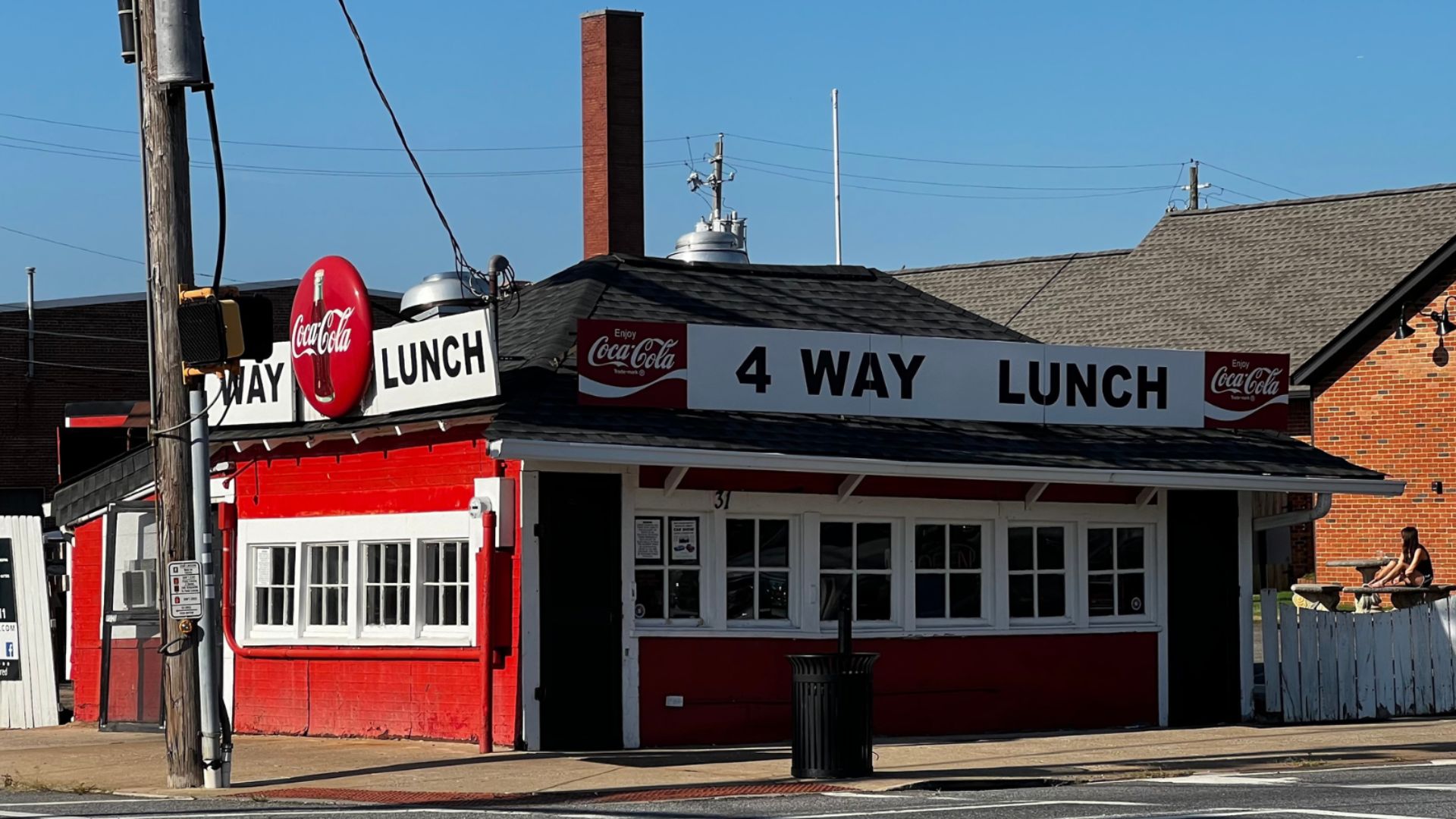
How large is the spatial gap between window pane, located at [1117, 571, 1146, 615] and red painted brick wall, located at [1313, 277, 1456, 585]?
1248 cm

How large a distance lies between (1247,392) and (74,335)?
31.6m

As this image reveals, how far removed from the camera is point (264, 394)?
17484 mm

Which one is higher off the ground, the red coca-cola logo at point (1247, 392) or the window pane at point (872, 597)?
the red coca-cola logo at point (1247, 392)

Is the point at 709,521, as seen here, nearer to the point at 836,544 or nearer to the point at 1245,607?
the point at 836,544

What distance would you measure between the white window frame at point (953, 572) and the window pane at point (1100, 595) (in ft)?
3.51

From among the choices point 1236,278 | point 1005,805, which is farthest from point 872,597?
point 1236,278

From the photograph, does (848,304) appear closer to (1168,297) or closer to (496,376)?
(496,376)

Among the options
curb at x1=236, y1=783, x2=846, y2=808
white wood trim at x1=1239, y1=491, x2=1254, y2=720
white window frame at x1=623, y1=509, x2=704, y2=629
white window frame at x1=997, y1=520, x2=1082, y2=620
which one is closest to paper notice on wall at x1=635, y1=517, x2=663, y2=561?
white window frame at x1=623, y1=509, x2=704, y2=629

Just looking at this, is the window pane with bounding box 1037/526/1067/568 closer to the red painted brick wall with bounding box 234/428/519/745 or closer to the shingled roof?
the red painted brick wall with bounding box 234/428/519/745

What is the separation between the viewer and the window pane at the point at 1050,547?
1789 cm

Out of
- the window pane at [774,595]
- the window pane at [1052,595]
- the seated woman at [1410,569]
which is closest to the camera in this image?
the window pane at [774,595]

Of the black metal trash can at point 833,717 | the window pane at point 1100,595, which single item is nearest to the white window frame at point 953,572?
the window pane at point 1100,595

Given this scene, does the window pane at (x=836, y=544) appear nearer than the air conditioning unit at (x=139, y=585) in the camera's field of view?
Yes

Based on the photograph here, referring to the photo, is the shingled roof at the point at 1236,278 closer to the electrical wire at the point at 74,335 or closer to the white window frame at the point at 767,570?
the white window frame at the point at 767,570
